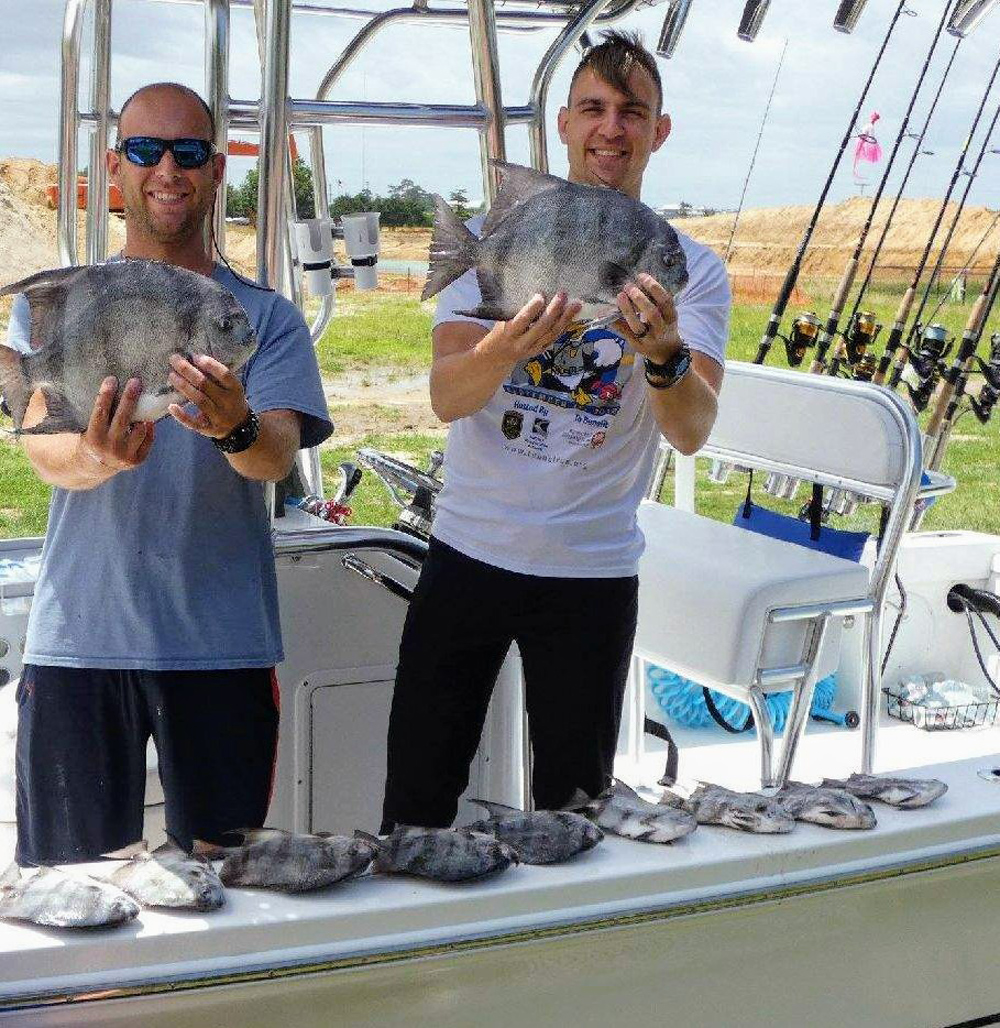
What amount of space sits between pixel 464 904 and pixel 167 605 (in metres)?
0.69

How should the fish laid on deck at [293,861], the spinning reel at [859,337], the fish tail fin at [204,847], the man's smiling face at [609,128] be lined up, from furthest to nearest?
1. the spinning reel at [859,337]
2. the man's smiling face at [609,128]
3. the fish tail fin at [204,847]
4. the fish laid on deck at [293,861]

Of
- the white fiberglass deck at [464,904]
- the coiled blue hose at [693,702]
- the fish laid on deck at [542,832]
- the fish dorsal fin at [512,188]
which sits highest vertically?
the fish dorsal fin at [512,188]

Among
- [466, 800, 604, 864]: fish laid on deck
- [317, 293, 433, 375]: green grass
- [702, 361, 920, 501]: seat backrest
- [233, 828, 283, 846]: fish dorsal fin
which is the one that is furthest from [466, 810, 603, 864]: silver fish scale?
[317, 293, 433, 375]: green grass

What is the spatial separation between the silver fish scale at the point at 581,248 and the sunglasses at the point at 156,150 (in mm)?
413

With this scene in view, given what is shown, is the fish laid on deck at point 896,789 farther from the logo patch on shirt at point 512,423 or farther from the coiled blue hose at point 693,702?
the coiled blue hose at point 693,702

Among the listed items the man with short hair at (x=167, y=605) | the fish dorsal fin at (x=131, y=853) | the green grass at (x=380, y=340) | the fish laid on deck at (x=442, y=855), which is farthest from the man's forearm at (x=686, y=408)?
the green grass at (x=380, y=340)

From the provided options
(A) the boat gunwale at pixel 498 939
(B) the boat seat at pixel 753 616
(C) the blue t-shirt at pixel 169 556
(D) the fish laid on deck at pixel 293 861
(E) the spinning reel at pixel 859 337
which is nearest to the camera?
(A) the boat gunwale at pixel 498 939

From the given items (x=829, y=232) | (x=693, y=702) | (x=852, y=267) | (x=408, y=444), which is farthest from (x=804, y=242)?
(x=829, y=232)

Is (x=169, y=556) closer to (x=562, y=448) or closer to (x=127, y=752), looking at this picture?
(x=127, y=752)

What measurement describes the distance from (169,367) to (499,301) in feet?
1.52

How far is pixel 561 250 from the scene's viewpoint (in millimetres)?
1742

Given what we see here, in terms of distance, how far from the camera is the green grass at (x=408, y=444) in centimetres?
1163

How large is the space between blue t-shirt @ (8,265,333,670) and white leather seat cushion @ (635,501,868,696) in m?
1.26

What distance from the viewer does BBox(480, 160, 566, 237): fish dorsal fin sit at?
181 cm
